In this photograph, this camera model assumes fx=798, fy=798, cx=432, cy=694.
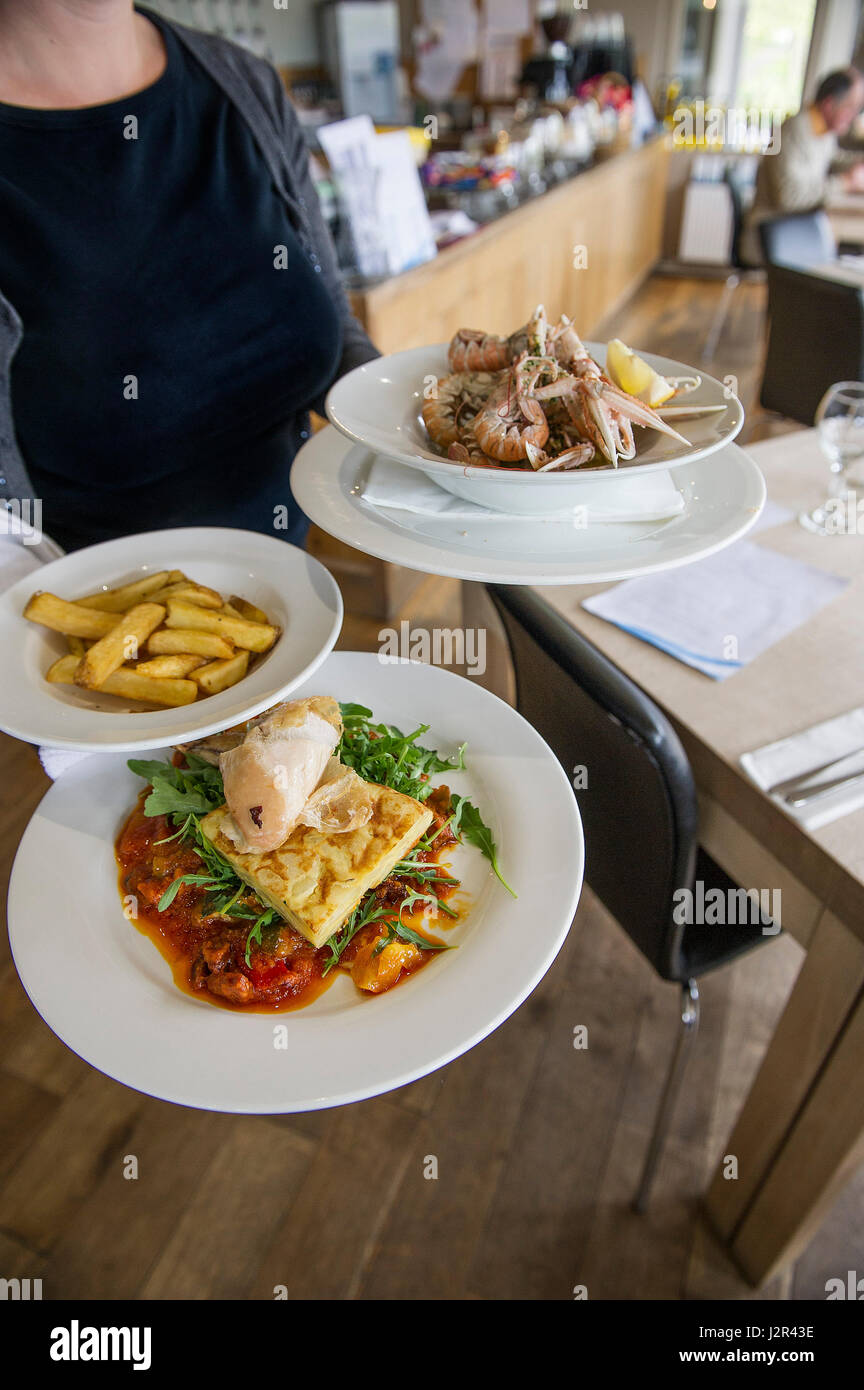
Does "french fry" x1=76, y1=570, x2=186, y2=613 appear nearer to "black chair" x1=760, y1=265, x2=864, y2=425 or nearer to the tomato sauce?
the tomato sauce

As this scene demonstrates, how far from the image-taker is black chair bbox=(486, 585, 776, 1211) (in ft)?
2.89

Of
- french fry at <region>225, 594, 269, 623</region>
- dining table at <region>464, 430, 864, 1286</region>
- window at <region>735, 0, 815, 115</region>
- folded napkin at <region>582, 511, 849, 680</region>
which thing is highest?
window at <region>735, 0, 815, 115</region>

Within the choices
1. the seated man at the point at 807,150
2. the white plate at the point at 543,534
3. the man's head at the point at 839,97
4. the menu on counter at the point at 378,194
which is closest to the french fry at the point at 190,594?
the white plate at the point at 543,534

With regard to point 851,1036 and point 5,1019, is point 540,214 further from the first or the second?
point 5,1019

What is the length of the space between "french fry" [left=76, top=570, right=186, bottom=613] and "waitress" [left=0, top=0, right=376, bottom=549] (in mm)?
225

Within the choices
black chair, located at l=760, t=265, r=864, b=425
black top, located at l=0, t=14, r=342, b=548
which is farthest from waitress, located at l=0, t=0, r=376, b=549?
black chair, located at l=760, t=265, r=864, b=425

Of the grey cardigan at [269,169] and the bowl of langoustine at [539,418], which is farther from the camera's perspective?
the grey cardigan at [269,169]

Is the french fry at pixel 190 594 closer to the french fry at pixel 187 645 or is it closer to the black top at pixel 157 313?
the french fry at pixel 187 645

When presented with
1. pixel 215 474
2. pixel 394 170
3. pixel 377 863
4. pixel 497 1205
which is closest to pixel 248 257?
pixel 215 474

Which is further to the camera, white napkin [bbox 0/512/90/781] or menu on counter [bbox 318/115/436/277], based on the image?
menu on counter [bbox 318/115/436/277]

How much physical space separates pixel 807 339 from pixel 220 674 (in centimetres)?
303

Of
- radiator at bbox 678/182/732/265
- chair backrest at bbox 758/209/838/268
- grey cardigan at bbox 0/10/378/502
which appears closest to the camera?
grey cardigan at bbox 0/10/378/502

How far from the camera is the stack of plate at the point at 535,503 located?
59cm

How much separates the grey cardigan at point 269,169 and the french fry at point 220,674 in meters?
0.40
